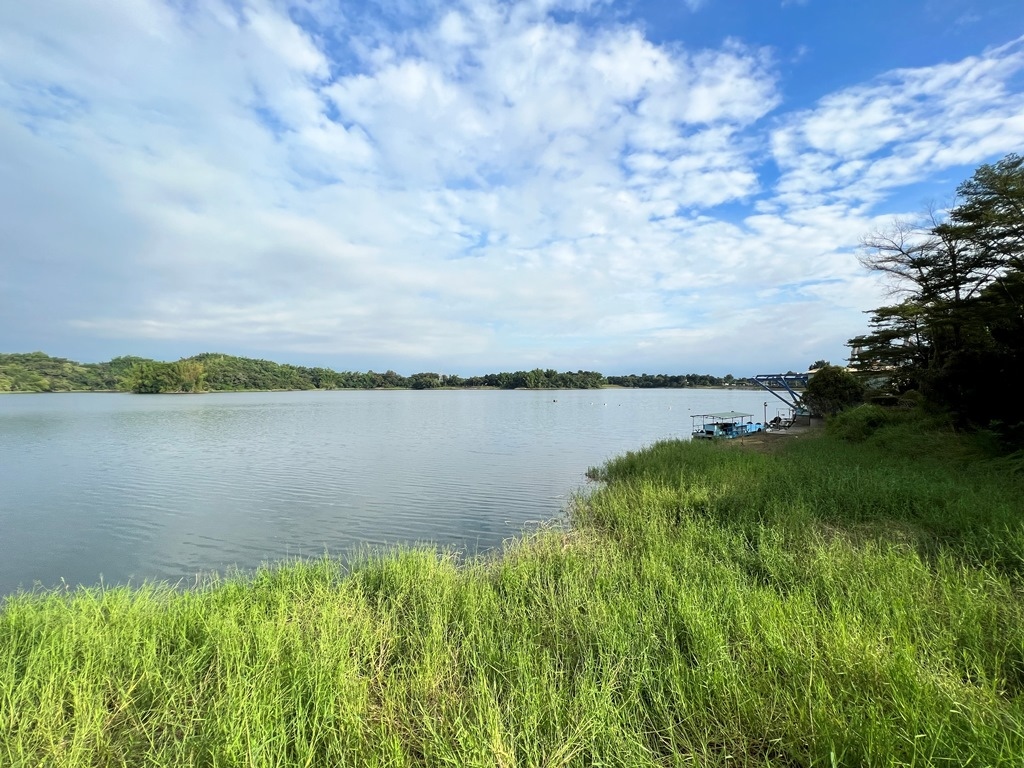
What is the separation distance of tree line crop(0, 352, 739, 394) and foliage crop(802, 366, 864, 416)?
116 meters

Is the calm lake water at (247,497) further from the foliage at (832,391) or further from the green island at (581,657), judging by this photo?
the foliage at (832,391)

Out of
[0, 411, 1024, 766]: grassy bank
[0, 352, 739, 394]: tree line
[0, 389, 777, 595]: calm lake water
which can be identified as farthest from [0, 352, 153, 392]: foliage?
[0, 411, 1024, 766]: grassy bank

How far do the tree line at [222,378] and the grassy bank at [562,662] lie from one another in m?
132

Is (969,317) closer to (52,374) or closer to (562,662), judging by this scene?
(562,662)

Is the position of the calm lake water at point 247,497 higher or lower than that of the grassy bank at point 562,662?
lower

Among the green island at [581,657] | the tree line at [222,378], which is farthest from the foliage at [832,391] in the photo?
the tree line at [222,378]

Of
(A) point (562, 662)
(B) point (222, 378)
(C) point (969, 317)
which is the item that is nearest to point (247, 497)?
(A) point (562, 662)

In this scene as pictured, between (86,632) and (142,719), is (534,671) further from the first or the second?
(86,632)

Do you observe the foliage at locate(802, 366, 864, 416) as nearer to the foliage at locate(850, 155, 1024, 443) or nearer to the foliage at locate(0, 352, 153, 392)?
the foliage at locate(850, 155, 1024, 443)

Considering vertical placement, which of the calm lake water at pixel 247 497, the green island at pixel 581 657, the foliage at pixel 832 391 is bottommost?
the calm lake water at pixel 247 497

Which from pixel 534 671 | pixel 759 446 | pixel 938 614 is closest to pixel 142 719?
pixel 534 671

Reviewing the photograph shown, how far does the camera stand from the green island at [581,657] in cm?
282

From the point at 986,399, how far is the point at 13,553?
23.7 meters

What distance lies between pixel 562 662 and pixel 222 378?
14875 centimetres
